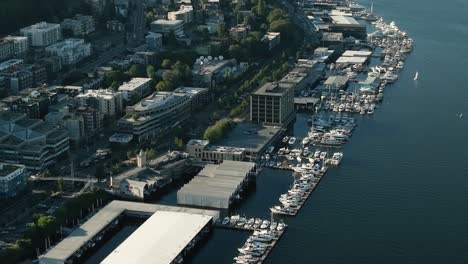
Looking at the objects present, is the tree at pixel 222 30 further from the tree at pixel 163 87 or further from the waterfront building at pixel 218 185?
the waterfront building at pixel 218 185

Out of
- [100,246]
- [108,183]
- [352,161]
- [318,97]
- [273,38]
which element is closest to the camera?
[100,246]

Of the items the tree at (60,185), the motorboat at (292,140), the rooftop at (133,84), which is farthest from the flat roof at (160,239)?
the rooftop at (133,84)

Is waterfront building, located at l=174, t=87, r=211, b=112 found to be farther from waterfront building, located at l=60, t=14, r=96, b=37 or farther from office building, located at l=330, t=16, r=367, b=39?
office building, located at l=330, t=16, r=367, b=39

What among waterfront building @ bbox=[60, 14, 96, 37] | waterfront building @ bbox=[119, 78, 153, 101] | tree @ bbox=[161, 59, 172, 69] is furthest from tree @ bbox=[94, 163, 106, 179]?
waterfront building @ bbox=[60, 14, 96, 37]

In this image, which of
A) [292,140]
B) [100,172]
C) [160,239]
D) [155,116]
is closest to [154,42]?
[155,116]

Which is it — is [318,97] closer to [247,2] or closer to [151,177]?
[151,177]

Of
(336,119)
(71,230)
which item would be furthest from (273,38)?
(71,230)

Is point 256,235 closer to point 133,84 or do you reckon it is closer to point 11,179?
point 11,179
